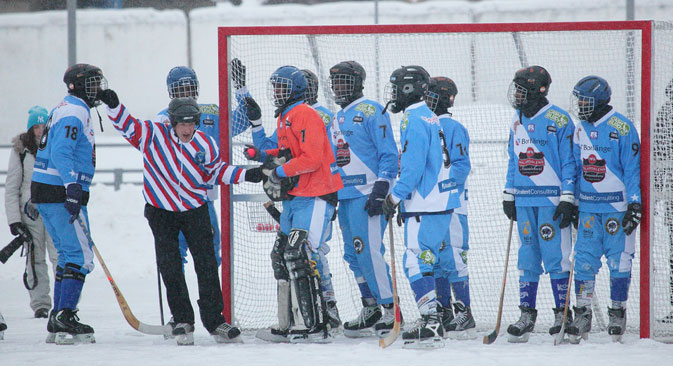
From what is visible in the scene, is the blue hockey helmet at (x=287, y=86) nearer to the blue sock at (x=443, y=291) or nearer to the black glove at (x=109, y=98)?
the black glove at (x=109, y=98)

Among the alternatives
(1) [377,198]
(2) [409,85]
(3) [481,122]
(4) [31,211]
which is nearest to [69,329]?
(4) [31,211]

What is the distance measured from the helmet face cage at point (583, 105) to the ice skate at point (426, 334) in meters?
1.65

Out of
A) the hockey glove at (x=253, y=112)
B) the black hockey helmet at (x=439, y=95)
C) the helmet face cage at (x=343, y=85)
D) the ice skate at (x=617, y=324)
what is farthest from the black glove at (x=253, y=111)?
the ice skate at (x=617, y=324)

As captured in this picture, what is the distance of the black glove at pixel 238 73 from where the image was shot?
5.62 meters

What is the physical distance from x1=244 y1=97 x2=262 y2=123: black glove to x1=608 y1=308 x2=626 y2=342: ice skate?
8.70 feet

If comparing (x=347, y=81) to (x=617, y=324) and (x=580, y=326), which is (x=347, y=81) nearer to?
(x=580, y=326)

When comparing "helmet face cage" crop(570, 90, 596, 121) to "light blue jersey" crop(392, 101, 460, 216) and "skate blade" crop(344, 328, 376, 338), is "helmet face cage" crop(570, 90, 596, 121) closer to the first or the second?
"light blue jersey" crop(392, 101, 460, 216)

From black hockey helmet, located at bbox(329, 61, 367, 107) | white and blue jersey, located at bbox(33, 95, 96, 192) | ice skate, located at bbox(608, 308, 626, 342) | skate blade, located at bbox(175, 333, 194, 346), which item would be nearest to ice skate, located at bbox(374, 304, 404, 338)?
skate blade, located at bbox(175, 333, 194, 346)

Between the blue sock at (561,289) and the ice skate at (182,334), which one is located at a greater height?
the blue sock at (561,289)

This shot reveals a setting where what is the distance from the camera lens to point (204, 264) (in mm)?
5195

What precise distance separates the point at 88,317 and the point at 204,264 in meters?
1.72

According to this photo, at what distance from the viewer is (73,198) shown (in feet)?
16.9

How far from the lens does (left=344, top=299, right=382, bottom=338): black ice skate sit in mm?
5531

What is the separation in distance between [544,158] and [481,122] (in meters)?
3.04
